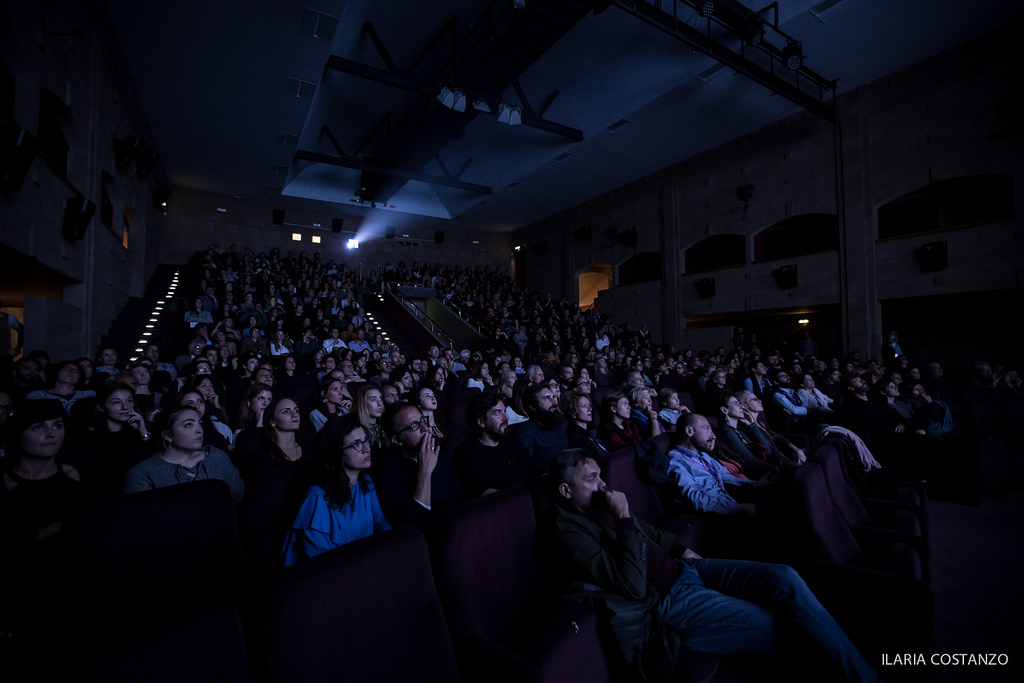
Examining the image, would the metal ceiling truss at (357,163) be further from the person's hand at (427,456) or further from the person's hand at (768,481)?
the person's hand at (768,481)

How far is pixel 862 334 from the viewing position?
9.34 m

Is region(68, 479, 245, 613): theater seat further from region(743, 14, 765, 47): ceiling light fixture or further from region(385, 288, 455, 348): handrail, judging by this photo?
region(385, 288, 455, 348): handrail

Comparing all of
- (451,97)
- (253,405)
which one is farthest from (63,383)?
(451,97)

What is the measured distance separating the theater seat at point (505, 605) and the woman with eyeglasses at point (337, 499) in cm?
48

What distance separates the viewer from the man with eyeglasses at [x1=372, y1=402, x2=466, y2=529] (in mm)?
1997

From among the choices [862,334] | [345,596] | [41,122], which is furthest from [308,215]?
[345,596]

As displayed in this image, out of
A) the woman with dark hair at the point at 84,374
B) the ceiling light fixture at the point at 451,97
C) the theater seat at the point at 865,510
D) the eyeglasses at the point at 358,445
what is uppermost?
the ceiling light fixture at the point at 451,97

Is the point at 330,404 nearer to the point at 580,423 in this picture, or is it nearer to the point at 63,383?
the point at 63,383

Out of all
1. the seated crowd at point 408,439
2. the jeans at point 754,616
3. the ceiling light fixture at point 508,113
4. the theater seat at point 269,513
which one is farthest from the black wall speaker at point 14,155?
the ceiling light fixture at point 508,113

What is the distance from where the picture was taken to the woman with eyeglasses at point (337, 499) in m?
1.70

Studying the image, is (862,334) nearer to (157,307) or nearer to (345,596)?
(345,596)

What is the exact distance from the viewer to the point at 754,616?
1686 mm

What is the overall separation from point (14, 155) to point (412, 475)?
4836 mm

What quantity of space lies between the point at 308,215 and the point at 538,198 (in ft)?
29.2
